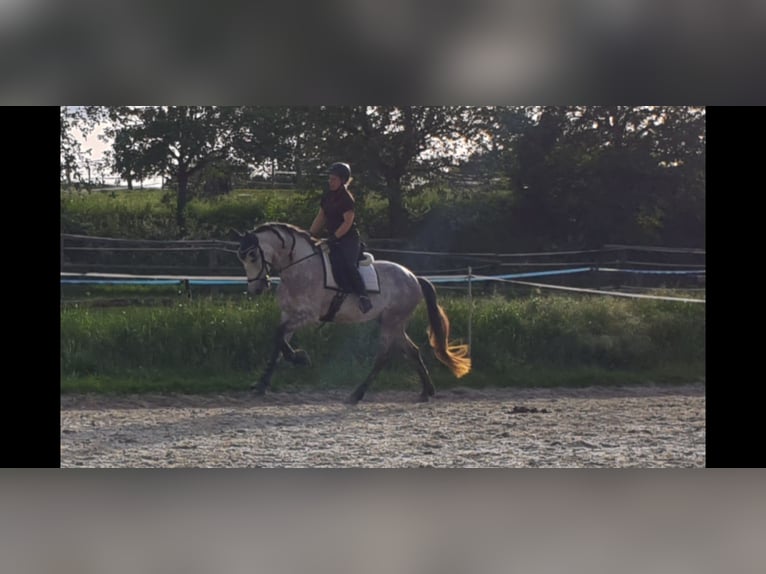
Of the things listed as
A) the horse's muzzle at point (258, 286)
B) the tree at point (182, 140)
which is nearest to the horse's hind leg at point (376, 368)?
the horse's muzzle at point (258, 286)

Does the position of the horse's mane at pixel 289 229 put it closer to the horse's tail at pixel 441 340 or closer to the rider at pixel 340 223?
the rider at pixel 340 223

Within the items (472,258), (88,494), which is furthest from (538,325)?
(88,494)

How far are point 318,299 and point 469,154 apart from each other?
1504 millimetres

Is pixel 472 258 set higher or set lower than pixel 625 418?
higher

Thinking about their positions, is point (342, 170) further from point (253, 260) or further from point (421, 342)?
point (421, 342)

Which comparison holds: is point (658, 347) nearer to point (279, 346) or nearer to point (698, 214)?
point (698, 214)

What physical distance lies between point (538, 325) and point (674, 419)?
116cm

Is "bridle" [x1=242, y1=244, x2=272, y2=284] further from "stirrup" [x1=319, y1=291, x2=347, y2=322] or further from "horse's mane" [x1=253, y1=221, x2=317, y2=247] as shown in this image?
"stirrup" [x1=319, y1=291, x2=347, y2=322]

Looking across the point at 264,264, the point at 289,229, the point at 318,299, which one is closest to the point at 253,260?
the point at 264,264

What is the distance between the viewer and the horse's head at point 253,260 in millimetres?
7668

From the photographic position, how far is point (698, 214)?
7816 mm

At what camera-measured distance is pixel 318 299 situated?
7785 millimetres

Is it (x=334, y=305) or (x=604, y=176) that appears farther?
(x=604, y=176)
